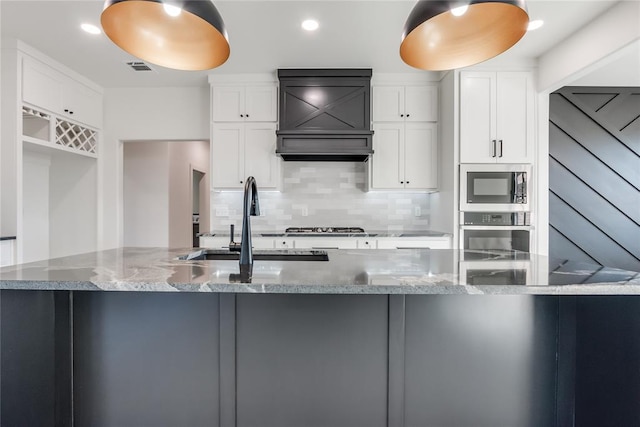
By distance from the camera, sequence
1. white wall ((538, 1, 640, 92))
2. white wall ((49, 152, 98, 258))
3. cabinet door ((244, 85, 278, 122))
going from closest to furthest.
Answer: white wall ((538, 1, 640, 92))
cabinet door ((244, 85, 278, 122))
white wall ((49, 152, 98, 258))

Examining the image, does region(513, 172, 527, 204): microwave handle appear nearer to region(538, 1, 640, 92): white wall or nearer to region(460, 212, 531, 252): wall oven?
region(460, 212, 531, 252): wall oven

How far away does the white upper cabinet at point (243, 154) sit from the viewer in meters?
3.66

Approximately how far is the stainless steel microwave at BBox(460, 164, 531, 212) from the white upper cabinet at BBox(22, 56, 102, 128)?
13.7 feet

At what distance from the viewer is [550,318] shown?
1275mm

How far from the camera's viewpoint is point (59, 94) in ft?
11.1

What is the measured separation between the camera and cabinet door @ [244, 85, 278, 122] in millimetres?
3639

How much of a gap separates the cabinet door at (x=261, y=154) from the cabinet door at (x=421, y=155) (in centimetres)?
148

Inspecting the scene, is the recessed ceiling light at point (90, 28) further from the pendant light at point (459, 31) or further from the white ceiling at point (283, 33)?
the pendant light at point (459, 31)

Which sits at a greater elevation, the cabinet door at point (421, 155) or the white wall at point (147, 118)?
the white wall at point (147, 118)

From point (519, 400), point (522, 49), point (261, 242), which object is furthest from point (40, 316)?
point (522, 49)

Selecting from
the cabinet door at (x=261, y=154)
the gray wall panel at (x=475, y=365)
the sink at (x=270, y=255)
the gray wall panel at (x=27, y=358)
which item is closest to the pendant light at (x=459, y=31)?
the gray wall panel at (x=475, y=365)

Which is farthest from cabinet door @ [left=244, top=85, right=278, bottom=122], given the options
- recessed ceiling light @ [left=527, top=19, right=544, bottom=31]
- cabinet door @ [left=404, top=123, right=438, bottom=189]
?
recessed ceiling light @ [left=527, top=19, right=544, bottom=31]

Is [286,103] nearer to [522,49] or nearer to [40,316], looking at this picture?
[522,49]

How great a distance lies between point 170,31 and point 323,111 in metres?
2.21
